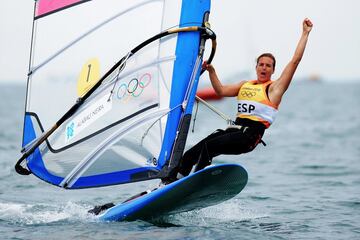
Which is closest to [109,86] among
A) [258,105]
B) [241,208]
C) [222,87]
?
[222,87]

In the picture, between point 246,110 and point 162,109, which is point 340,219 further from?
point 162,109

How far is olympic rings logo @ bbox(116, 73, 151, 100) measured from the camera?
611cm

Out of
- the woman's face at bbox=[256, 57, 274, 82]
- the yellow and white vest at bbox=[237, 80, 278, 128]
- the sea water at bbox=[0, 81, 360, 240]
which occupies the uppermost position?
the woman's face at bbox=[256, 57, 274, 82]

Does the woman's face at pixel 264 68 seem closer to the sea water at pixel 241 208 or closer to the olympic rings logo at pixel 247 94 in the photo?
the olympic rings logo at pixel 247 94

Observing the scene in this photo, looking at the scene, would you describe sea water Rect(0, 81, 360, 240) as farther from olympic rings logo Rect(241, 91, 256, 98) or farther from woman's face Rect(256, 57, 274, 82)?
woman's face Rect(256, 57, 274, 82)

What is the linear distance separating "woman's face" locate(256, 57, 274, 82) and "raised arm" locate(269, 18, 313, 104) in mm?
135

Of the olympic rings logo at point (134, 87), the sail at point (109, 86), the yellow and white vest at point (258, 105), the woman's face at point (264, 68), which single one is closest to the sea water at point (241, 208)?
the sail at point (109, 86)

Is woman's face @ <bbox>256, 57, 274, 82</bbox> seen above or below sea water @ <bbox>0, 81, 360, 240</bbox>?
above

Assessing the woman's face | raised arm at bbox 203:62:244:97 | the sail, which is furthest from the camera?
raised arm at bbox 203:62:244:97

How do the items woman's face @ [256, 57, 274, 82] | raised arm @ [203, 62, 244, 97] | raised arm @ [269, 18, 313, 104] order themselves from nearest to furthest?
raised arm @ [269, 18, 313, 104], woman's face @ [256, 57, 274, 82], raised arm @ [203, 62, 244, 97]

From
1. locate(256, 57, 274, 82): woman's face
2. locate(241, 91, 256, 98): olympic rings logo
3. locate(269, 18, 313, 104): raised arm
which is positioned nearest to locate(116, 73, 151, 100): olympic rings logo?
locate(241, 91, 256, 98): olympic rings logo

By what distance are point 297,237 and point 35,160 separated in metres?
2.53

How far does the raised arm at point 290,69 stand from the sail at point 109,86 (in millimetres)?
685

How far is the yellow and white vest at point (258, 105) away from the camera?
20.1ft
